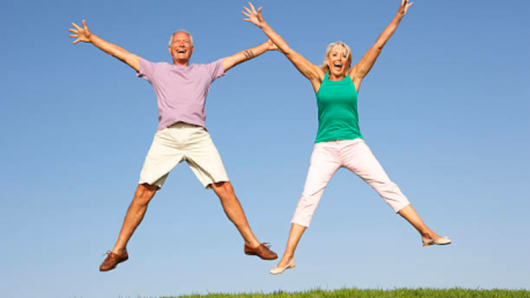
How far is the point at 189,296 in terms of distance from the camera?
31.6ft

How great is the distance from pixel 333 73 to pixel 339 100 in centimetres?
53

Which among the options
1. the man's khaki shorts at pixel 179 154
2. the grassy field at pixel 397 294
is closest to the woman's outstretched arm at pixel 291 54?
the man's khaki shorts at pixel 179 154

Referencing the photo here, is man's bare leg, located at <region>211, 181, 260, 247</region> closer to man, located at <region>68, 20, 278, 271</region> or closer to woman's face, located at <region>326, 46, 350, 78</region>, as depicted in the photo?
man, located at <region>68, 20, 278, 271</region>

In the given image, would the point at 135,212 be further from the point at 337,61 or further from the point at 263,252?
the point at 337,61

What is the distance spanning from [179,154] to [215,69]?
5.22ft

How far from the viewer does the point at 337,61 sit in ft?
26.5

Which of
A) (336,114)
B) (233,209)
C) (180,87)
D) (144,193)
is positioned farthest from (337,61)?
(144,193)

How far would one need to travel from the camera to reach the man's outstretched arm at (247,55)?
8.65 meters

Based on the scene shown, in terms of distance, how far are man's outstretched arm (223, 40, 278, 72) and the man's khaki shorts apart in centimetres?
131

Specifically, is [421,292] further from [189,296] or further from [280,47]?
[280,47]

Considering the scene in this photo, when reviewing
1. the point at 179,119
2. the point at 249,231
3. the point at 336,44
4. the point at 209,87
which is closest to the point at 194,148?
the point at 179,119

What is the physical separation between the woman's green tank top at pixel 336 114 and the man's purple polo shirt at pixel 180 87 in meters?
1.89

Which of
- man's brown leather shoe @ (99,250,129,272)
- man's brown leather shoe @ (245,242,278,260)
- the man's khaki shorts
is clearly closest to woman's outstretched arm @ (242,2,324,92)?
the man's khaki shorts

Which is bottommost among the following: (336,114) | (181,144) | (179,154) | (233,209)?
(233,209)
